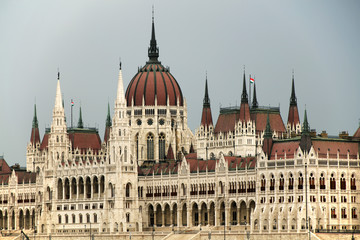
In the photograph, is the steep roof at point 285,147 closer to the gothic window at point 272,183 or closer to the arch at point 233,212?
the gothic window at point 272,183

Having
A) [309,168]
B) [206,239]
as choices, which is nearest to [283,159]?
[309,168]

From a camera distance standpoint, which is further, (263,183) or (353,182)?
(263,183)

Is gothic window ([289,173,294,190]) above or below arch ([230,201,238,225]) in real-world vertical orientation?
above

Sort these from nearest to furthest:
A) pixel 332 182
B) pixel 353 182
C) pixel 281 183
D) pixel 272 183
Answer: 1. pixel 332 182
2. pixel 353 182
3. pixel 281 183
4. pixel 272 183

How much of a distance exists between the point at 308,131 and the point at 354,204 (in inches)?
537

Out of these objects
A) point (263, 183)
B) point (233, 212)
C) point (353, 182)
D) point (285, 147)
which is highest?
point (285, 147)

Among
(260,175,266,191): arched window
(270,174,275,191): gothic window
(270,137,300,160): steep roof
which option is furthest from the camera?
(260,175,266,191): arched window

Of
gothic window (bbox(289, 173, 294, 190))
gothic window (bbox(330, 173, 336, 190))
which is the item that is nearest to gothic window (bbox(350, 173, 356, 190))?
gothic window (bbox(330, 173, 336, 190))

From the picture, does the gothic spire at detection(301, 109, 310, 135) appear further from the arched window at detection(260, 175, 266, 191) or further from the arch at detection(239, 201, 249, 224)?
the arch at detection(239, 201, 249, 224)

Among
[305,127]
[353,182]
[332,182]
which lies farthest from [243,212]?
[353,182]

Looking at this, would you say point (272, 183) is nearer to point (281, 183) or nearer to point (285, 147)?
point (281, 183)

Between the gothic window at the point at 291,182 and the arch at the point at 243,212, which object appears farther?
the arch at the point at 243,212

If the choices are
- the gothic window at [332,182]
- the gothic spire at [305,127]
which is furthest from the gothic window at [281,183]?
the gothic window at [332,182]

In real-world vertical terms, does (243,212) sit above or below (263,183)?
below
